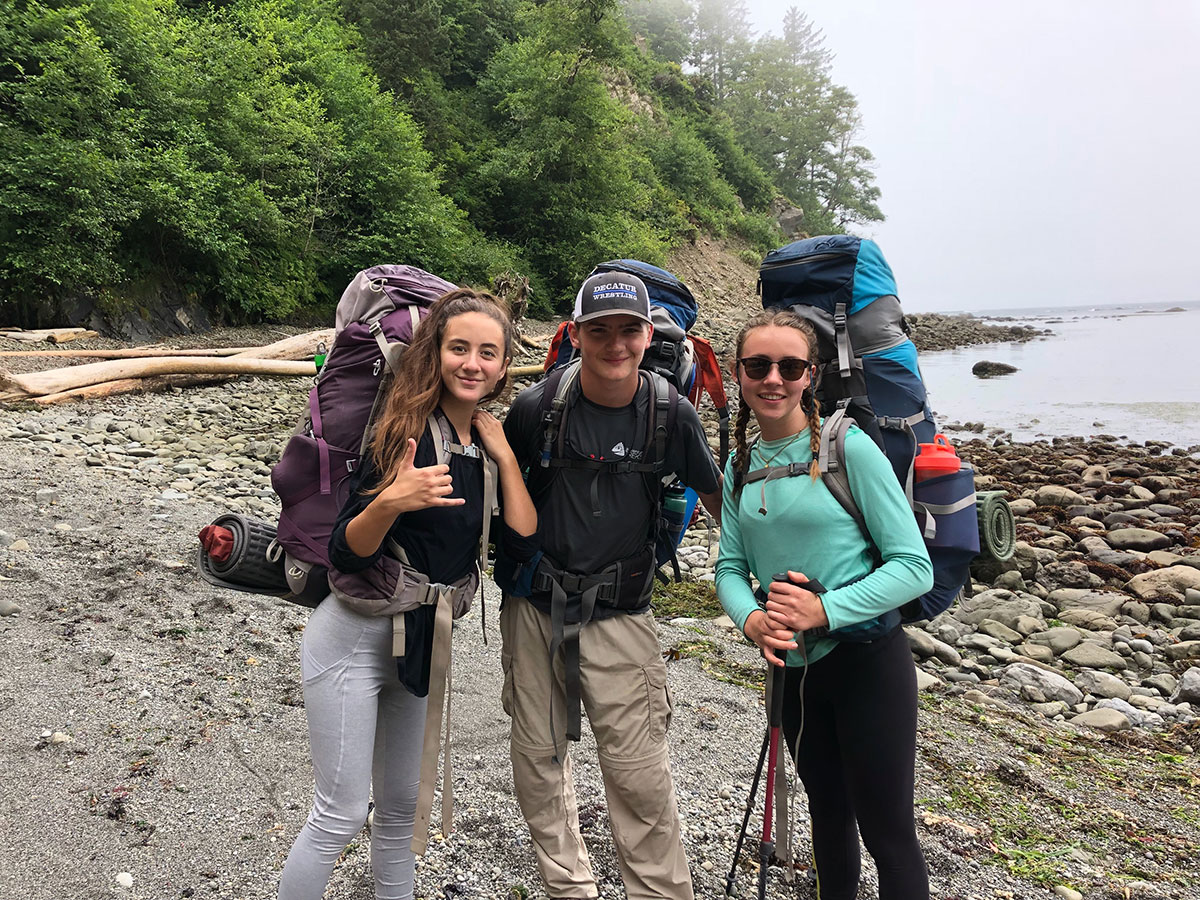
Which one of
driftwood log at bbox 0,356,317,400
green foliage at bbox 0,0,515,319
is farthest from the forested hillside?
driftwood log at bbox 0,356,317,400

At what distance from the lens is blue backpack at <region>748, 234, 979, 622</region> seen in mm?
2260

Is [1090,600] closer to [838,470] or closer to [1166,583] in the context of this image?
[1166,583]

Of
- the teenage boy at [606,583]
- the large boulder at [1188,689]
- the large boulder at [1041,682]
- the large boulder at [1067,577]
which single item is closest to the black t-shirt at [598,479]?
the teenage boy at [606,583]

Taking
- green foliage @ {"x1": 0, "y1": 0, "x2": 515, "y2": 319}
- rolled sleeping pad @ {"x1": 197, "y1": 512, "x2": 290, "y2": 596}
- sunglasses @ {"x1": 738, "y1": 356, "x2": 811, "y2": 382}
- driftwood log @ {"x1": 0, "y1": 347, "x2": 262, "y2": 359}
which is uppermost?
green foliage @ {"x1": 0, "y1": 0, "x2": 515, "y2": 319}

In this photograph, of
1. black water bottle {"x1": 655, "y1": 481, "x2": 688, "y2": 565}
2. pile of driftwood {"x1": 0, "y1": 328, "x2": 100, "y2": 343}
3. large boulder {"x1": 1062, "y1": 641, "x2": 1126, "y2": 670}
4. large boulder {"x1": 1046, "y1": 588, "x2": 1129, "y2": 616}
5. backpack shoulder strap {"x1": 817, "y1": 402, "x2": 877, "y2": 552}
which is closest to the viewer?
backpack shoulder strap {"x1": 817, "y1": 402, "x2": 877, "y2": 552}

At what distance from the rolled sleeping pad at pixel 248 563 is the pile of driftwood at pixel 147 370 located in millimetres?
9760

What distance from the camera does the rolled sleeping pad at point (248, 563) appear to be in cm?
218

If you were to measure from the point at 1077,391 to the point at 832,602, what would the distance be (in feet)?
106

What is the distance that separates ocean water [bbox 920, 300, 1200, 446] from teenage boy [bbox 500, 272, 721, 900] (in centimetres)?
2005

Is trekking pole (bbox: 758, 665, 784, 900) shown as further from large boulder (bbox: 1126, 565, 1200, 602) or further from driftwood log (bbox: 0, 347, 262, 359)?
driftwood log (bbox: 0, 347, 262, 359)

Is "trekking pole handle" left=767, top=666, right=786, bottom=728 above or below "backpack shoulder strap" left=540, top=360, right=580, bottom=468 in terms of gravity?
below

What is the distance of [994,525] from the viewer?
2709 mm

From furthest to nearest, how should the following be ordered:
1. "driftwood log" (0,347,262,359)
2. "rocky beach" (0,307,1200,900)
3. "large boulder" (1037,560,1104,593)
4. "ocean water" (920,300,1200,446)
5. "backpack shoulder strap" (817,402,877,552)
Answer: "ocean water" (920,300,1200,446) → "driftwood log" (0,347,262,359) → "large boulder" (1037,560,1104,593) → "rocky beach" (0,307,1200,900) → "backpack shoulder strap" (817,402,877,552)

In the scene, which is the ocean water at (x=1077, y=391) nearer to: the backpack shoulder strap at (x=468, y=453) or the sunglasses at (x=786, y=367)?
the sunglasses at (x=786, y=367)
